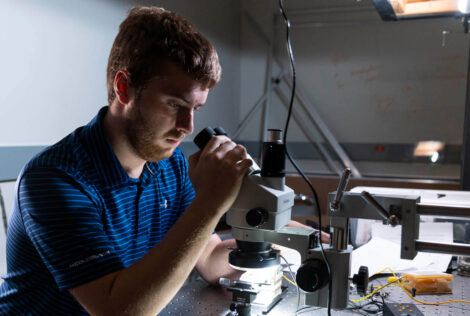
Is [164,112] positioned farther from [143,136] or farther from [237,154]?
[237,154]

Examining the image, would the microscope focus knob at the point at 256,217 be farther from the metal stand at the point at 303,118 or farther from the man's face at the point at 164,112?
the metal stand at the point at 303,118

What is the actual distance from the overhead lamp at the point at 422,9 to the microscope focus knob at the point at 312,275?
882 mm

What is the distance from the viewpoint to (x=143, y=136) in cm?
107

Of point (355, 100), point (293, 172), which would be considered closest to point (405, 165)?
point (355, 100)

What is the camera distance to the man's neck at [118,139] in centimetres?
112

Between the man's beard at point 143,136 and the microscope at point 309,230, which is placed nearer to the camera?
the microscope at point 309,230

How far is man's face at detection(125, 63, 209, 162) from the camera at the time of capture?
1.01m

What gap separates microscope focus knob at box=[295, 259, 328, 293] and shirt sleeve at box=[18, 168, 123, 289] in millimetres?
373

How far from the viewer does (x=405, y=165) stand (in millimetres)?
3609

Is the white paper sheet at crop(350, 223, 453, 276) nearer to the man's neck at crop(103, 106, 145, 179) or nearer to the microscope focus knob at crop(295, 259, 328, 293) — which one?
the microscope focus knob at crop(295, 259, 328, 293)

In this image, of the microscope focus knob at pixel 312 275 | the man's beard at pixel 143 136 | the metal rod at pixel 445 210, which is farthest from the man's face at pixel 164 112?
the metal rod at pixel 445 210

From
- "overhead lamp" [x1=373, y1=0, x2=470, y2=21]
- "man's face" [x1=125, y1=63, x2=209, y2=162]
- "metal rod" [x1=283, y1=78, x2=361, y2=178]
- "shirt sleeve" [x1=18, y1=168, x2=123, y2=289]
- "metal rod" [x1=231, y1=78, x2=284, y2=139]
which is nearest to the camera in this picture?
"shirt sleeve" [x1=18, y1=168, x2=123, y2=289]

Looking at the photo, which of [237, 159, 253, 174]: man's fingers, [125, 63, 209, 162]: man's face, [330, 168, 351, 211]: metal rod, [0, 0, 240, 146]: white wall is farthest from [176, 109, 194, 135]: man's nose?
[0, 0, 240, 146]: white wall

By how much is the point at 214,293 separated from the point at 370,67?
2.97 meters
